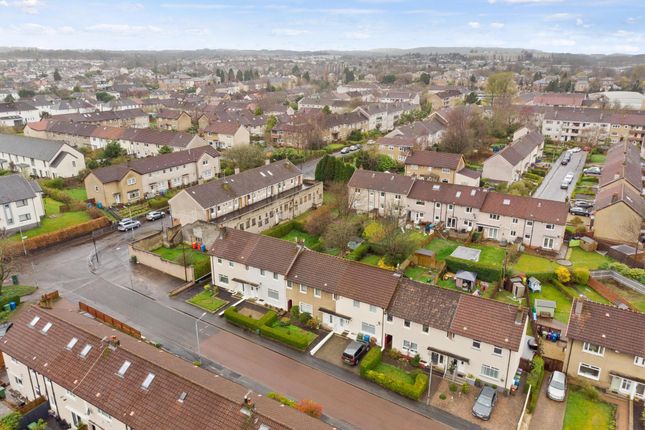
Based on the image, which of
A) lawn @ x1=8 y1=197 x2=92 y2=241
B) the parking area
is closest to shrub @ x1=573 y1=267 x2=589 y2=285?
the parking area

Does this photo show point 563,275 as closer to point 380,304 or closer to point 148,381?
point 380,304

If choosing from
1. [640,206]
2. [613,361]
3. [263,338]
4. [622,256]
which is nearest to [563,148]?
[640,206]

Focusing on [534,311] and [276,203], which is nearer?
[534,311]

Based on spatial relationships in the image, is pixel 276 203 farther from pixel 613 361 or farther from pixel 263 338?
pixel 613 361

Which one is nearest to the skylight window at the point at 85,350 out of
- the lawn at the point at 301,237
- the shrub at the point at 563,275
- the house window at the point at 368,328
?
the house window at the point at 368,328

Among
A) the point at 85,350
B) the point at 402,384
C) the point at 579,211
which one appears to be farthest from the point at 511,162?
the point at 85,350

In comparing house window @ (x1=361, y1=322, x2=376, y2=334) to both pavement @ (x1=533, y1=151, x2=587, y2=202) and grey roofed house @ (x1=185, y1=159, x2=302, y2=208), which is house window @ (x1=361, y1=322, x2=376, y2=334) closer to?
grey roofed house @ (x1=185, y1=159, x2=302, y2=208)
